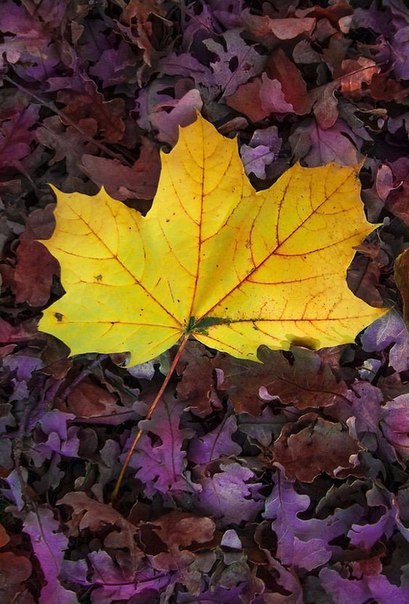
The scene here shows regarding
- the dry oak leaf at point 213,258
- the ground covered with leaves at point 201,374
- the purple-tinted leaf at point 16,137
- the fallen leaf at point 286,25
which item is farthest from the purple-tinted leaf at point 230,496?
the fallen leaf at point 286,25

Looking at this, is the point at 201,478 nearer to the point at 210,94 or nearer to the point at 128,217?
the point at 128,217

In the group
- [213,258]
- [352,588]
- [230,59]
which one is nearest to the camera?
[213,258]

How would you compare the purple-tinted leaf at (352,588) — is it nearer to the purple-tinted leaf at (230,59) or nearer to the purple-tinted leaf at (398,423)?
the purple-tinted leaf at (398,423)

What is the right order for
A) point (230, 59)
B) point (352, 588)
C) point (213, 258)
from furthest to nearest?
point (230, 59)
point (352, 588)
point (213, 258)

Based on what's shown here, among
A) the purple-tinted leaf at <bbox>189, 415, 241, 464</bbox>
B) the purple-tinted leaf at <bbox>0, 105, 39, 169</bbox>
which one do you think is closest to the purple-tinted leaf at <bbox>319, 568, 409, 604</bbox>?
the purple-tinted leaf at <bbox>189, 415, 241, 464</bbox>

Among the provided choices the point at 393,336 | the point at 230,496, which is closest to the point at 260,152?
the point at 393,336

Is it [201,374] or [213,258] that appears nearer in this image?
[213,258]

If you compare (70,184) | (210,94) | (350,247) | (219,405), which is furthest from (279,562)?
(210,94)

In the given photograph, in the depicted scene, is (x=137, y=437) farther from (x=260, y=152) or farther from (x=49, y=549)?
(x=260, y=152)
